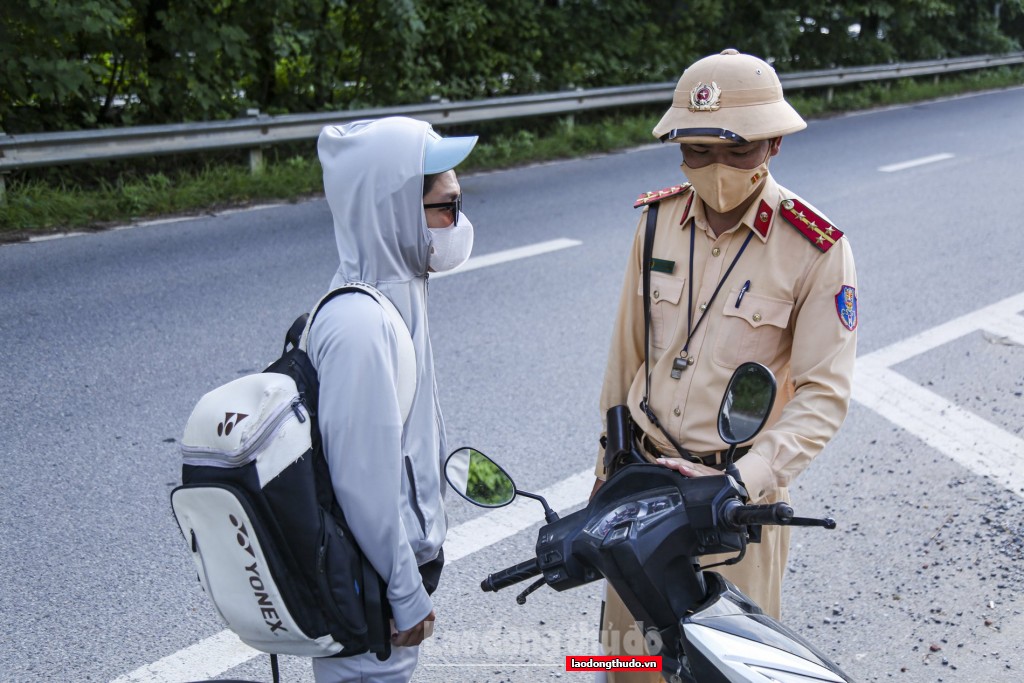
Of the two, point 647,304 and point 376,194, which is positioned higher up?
point 376,194

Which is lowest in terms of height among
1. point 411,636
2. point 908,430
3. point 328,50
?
point 908,430

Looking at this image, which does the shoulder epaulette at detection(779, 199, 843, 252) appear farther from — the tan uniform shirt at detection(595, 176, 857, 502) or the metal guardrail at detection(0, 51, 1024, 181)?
the metal guardrail at detection(0, 51, 1024, 181)

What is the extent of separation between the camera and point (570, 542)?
1.97m

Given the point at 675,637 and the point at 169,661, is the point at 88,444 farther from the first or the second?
the point at 675,637

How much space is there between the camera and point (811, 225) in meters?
2.51

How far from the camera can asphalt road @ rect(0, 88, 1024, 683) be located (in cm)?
360

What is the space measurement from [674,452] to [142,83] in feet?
30.1

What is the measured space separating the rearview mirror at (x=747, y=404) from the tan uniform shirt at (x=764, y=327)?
27 cm

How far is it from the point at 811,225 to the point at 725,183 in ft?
0.78

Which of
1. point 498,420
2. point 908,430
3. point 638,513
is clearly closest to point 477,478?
point 638,513

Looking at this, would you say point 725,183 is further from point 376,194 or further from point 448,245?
point 376,194

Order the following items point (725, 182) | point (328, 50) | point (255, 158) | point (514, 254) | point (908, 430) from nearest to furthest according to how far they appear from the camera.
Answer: point (725, 182) < point (908, 430) < point (514, 254) < point (255, 158) < point (328, 50)

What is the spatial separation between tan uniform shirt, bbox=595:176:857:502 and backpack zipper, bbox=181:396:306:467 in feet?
3.39

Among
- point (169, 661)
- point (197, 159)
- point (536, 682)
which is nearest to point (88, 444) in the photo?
point (169, 661)
